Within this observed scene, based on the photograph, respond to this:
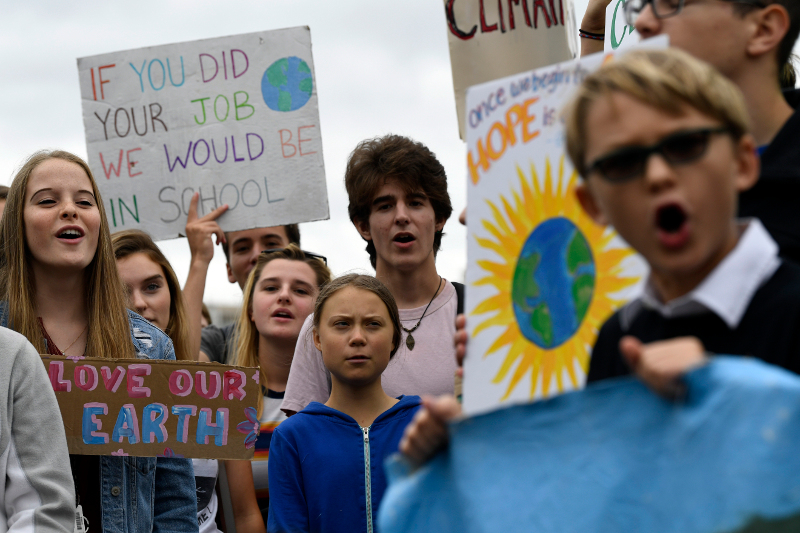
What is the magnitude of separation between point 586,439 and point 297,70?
11.7 feet

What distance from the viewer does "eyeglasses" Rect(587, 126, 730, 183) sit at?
3.74 ft

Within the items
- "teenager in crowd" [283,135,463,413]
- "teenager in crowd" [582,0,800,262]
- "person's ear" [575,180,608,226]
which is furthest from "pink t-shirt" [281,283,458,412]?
"person's ear" [575,180,608,226]

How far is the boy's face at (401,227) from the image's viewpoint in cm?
337

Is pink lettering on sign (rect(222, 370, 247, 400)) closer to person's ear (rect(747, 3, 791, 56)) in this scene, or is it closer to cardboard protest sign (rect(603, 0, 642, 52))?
cardboard protest sign (rect(603, 0, 642, 52))

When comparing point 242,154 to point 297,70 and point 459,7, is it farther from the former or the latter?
point 459,7

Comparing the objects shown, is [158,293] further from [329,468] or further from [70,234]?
[329,468]

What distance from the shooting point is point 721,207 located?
115 cm

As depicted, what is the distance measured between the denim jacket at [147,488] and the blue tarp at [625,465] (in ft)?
5.75

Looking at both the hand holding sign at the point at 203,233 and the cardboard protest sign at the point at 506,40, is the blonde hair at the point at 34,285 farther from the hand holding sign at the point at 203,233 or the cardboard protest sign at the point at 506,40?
the cardboard protest sign at the point at 506,40

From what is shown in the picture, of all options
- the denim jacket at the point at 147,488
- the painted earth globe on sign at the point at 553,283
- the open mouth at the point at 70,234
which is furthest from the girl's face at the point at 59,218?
the painted earth globe on sign at the point at 553,283

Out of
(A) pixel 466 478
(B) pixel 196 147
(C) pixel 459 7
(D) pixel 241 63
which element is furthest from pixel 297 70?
(A) pixel 466 478

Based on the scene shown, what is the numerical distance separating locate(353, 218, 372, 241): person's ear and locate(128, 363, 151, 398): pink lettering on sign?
3.70 ft

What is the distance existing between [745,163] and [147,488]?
235cm

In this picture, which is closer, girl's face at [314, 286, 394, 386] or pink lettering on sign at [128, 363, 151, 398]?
pink lettering on sign at [128, 363, 151, 398]
